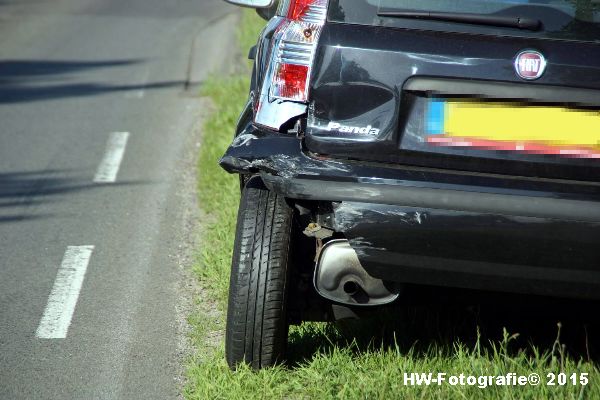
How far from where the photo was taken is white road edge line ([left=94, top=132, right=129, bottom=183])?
824cm

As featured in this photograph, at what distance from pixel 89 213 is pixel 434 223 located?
402cm

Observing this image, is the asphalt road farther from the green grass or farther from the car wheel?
the car wheel

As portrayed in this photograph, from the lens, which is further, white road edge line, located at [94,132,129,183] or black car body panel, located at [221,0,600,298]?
white road edge line, located at [94,132,129,183]

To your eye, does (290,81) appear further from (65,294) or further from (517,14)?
(65,294)

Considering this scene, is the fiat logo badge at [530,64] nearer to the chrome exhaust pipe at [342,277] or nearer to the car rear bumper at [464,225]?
the car rear bumper at [464,225]

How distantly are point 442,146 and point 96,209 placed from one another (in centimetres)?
402

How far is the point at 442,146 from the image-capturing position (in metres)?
3.86

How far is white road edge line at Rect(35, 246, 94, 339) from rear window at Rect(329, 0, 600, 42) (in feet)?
7.66

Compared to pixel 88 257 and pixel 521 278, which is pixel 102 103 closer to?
pixel 88 257

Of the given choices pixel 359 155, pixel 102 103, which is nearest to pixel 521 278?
pixel 359 155

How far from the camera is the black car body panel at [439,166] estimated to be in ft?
12.3

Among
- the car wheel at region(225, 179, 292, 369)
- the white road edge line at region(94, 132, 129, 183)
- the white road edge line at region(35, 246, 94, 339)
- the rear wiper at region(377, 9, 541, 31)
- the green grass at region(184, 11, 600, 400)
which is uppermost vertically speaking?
the rear wiper at region(377, 9, 541, 31)

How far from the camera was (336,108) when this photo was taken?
3934mm

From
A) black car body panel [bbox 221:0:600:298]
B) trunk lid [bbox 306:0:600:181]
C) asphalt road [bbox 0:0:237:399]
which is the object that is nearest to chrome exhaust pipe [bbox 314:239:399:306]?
black car body panel [bbox 221:0:600:298]
